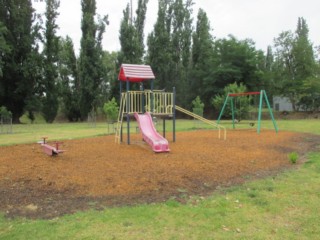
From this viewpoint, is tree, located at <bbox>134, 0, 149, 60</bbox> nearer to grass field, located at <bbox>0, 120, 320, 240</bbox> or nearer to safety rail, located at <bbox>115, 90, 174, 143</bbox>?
safety rail, located at <bbox>115, 90, 174, 143</bbox>

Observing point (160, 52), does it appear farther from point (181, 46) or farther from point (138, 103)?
point (138, 103)

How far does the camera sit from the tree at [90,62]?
35.0 metres

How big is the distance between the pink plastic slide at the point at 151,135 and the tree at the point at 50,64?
26191mm

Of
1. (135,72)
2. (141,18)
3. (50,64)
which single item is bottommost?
(135,72)

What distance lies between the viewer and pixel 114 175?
6551mm

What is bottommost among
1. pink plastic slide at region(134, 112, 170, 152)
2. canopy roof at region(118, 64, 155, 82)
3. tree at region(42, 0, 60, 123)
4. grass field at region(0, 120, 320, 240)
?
grass field at region(0, 120, 320, 240)

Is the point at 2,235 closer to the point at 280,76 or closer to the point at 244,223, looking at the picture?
the point at 244,223

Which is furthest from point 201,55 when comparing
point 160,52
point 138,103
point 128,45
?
point 138,103

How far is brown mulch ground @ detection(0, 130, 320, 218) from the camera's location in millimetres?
5156

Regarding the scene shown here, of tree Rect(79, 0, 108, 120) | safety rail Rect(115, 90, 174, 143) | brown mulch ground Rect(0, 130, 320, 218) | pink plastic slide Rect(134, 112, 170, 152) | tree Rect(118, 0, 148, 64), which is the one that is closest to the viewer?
brown mulch ground Rect(0, 130, 320, 218)

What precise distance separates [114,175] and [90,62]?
99.6 feet

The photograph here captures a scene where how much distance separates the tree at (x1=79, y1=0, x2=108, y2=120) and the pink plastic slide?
24.5 metres

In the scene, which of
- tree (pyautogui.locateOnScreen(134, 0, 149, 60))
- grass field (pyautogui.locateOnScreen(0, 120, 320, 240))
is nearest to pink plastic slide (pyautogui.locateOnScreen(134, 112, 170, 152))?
grass field (pyautogui.locateOnScreen(0, 120, 320, 240))

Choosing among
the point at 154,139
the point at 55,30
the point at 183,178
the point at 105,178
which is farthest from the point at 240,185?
the point at 55,30
